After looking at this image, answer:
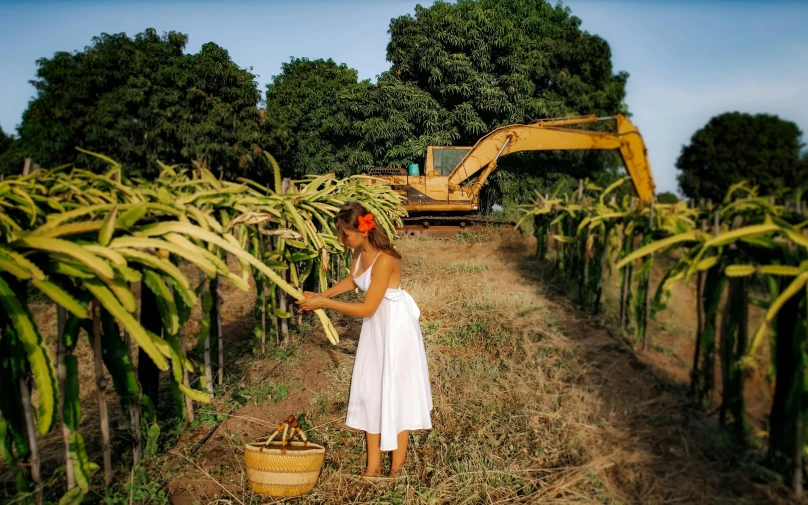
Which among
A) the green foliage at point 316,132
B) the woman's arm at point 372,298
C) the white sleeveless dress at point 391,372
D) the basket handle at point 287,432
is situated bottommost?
the basket handle at point 287,432

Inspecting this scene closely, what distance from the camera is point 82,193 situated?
7.97 ft

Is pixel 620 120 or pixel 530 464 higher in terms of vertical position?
pixel 620 120

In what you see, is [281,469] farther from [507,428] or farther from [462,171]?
[462,171]

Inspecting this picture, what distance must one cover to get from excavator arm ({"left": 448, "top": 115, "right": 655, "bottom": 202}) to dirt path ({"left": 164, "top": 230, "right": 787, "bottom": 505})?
7.09 meters

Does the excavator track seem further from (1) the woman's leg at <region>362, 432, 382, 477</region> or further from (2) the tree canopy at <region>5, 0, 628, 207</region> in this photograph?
(1) the woman's leg at <region>362, 432, 382, 477</region>

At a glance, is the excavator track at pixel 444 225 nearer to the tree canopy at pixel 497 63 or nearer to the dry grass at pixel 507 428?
the tree canopy at pixel 497 63

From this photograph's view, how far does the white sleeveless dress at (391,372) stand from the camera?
9.88 feet

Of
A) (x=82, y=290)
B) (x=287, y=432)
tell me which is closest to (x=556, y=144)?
(x=287, y=432)

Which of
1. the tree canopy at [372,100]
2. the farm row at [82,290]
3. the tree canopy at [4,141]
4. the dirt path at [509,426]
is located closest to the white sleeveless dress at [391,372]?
the dirt path at [509,426]

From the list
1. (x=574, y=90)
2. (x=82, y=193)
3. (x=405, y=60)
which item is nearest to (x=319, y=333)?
(x=82, y=193)

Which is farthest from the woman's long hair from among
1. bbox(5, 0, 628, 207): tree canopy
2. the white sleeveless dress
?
bbox(5, 0, 628, 207): tree canopy

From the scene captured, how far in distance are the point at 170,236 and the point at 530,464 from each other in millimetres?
2303

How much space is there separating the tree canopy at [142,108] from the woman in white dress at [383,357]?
20.2m

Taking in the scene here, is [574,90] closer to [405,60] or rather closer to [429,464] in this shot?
[405,60]
